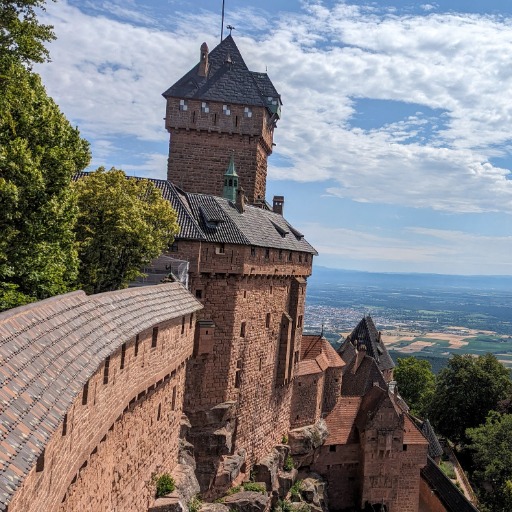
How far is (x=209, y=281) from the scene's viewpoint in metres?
25.9

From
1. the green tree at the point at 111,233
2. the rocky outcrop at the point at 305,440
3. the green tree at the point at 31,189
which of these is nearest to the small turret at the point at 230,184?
the green tree at the point at 111,233

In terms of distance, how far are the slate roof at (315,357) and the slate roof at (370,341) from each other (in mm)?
8896

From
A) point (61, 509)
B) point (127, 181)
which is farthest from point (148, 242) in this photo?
point (61, 509)

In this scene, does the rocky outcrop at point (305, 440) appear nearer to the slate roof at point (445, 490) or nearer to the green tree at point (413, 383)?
the slate roof at point (445, 490)

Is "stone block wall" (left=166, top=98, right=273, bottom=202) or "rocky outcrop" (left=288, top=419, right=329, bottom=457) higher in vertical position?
"stone block wall" (left=166, top=98, right=273, bottom=202)

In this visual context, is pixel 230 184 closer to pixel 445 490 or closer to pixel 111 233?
pixel 111 233

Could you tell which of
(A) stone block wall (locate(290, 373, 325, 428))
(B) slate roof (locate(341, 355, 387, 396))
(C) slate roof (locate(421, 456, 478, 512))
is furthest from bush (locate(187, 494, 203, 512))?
(C) slate roof (locate(421, 456, 478, 512))

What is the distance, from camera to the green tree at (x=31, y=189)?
14.1 metres

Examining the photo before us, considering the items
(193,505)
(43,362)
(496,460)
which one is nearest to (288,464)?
(193,505)

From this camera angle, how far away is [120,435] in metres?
12.7

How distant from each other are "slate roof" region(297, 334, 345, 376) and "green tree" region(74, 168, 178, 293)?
17564mm

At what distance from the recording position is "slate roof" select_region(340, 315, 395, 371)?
4775 centimetres

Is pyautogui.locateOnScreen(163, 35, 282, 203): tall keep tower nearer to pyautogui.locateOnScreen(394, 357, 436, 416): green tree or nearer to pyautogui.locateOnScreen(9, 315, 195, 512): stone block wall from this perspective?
pyautogui.locateOnScreen(9, 315, 195, 512): stone block wall

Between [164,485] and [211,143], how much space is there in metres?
22.3
